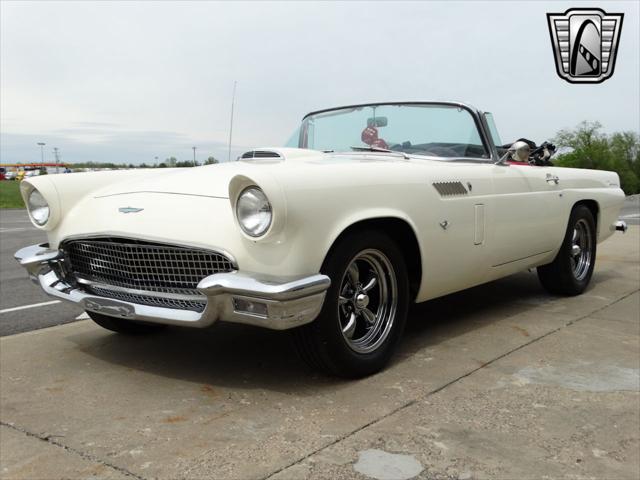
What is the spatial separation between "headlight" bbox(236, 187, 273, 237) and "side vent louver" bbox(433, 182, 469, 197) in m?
1.15

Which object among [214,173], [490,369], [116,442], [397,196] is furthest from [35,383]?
[490,369]

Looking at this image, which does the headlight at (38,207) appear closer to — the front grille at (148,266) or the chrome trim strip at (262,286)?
the front grille at (148,266)

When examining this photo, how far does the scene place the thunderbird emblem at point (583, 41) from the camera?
920 centimetres

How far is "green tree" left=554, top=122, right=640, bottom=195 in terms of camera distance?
45.8 meters

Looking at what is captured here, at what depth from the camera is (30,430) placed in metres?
2.53

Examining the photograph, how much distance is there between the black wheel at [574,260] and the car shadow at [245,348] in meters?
0.41

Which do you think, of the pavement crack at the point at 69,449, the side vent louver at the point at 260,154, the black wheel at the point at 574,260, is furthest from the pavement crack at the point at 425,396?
the side vent louver at the point at 260,154

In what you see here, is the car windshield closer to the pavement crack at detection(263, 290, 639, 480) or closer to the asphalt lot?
the pavement crack at detection(263, 290, 639, 480)

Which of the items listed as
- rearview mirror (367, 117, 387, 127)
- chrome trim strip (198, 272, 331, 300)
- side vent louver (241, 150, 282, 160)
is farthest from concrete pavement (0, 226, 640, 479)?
rearview mirror (367, 117, 387, 127)

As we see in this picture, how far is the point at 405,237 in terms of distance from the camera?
3.34 metres

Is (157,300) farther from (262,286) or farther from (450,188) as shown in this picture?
(450,188)

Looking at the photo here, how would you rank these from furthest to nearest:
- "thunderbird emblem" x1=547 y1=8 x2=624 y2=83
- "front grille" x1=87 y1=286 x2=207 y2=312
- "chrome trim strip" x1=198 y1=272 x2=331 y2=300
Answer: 1. "thunderbird emblem" x1=547 y1=8 x2=624 y2=83
2. "front grille" x1=87 y1=286 x2=207 y2=312
3. "chrome trim strip" x1=198 y1=272 x2=331 y2=300

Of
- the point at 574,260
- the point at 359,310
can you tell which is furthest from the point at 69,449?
the point at 574,260

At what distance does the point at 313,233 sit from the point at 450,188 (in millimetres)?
1163
